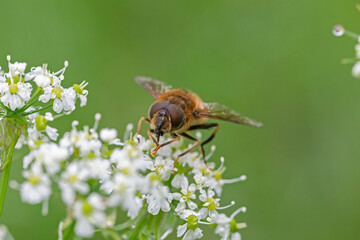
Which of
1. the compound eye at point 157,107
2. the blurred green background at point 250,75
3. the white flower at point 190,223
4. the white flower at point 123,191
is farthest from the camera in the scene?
the blurred green background at point 250,75

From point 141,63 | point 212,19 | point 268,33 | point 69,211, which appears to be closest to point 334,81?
point 268,33

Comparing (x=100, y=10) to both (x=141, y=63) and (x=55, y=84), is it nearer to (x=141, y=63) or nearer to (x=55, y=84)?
(x=141, y=63)

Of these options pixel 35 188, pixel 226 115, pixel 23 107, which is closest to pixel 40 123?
pixel 23 107

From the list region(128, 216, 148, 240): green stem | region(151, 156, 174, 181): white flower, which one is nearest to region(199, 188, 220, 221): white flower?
region(151, 156, 174, 181): white flower

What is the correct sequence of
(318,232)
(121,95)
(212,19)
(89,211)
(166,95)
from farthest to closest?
(212,19) → (121,95) → (318,232) → (166,95) → (89,211)

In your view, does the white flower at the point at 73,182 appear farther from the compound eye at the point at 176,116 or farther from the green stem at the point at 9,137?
the compound eye at the point at 176,116

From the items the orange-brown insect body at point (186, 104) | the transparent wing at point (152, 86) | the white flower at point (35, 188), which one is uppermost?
the transparent wing at point (152, 86)

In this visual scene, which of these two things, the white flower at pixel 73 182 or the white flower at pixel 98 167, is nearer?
the white flower at pixel 73 182

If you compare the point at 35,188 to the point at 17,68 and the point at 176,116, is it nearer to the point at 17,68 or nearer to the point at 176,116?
the point at 17,68

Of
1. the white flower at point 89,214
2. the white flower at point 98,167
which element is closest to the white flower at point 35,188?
the white flower at point 89,214
